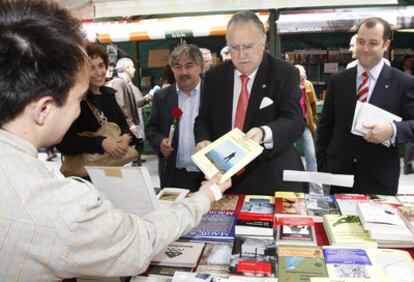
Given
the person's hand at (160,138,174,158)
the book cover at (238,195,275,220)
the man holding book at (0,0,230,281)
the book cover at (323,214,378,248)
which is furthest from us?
the person's hand at (160,138,174,158)

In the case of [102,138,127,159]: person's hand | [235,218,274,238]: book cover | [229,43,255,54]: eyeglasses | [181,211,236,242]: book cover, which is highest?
[229,43,255,54]: eyeglasses

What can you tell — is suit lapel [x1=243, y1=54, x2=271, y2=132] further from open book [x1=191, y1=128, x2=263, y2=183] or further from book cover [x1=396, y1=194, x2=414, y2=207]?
book cover [x1=396, y1=194, x2=414, y2=207]

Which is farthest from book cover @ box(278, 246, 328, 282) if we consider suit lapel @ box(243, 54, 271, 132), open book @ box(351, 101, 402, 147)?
open book @ box(351, 101, 402, 147)

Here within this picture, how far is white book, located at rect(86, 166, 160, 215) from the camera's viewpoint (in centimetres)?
154

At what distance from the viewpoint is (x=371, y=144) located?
2.42m

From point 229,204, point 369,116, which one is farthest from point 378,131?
point 229,204

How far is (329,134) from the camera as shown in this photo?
2771 mm

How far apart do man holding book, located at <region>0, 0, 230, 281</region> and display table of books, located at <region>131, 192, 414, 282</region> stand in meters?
0.40

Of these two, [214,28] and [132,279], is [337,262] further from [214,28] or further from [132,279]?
[214,28]

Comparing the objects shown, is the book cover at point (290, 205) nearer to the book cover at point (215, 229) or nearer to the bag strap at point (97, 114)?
the book cover at point (215, 229)

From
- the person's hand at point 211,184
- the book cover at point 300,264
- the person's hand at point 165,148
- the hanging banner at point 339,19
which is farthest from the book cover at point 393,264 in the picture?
the hanging banner at point 339,19

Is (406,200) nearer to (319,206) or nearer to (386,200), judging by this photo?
(386,200)

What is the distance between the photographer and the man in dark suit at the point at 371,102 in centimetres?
238

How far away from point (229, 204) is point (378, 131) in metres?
0.98
